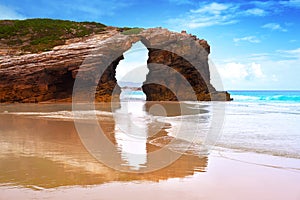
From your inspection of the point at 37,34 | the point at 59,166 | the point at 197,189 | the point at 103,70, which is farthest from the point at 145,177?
the point at 37,34

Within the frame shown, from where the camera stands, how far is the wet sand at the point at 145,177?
367cm

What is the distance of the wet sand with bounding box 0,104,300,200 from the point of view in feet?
12.0

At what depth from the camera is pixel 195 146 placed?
7.00 metres

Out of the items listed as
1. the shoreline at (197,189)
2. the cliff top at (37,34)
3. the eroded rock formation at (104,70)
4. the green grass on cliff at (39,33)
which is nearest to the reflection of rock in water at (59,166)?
the shoreline at (197,189)

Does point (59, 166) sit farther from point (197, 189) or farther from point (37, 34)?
point (37, 34)

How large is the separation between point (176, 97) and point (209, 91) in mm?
4275

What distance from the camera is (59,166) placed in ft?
16.3

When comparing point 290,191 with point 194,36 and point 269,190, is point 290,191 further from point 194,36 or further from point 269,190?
point 194,36

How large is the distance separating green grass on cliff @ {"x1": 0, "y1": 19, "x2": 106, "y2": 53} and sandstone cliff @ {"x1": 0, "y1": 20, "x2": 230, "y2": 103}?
3115 millimetres

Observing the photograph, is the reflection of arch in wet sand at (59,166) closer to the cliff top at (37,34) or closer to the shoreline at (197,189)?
the shoreline at (197,189)

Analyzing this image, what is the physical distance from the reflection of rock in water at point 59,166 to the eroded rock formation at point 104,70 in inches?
758

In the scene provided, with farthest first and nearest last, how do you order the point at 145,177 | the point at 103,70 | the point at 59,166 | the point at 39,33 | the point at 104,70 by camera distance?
the point at 39,33 < the point at 104,70 < the point at 103,70 < the point at 59,166 < the point at 145,177

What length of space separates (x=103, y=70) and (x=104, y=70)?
378mm

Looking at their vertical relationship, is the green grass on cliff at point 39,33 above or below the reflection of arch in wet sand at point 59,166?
above
